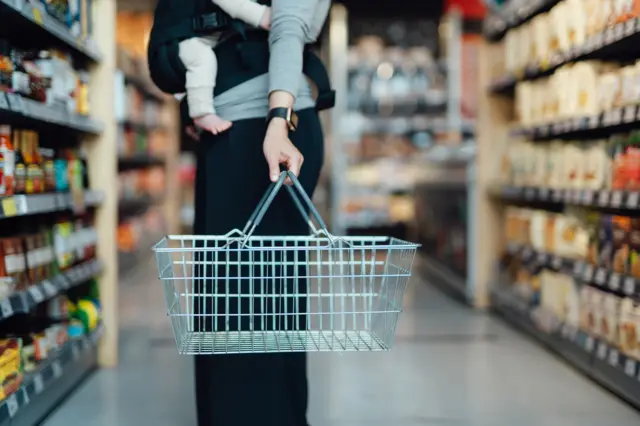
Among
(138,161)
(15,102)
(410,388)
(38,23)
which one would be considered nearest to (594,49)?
(410,388)

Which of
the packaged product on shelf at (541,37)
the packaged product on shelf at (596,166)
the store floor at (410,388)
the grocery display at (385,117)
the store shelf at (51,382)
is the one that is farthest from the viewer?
the grocery display at (385,117)

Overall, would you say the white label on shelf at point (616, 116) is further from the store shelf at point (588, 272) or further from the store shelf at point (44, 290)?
the store shelf at point (44, 290)

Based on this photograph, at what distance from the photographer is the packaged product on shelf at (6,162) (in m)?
2.37

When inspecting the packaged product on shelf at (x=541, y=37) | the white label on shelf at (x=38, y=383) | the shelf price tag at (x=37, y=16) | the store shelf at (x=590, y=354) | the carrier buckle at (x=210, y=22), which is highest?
the packaged product on shelf at (x=541, y=37)

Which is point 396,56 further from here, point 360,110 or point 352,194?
point 352,194

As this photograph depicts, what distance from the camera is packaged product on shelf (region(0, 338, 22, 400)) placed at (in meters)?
2.31

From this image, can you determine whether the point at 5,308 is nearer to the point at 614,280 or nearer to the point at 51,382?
the point at 51,382

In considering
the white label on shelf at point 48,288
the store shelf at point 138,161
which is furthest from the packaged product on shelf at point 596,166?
the store shelf at point 138,161

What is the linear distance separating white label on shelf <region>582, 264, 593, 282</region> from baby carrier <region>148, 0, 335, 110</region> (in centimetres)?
170

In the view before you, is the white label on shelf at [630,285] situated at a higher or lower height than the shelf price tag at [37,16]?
lower

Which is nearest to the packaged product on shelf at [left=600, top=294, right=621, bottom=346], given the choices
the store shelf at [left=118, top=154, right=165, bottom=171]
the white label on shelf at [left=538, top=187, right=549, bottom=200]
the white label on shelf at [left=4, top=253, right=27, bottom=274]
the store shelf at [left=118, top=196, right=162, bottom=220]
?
the white label on shelf at [left=538, top=187, right=549, bottom=200]

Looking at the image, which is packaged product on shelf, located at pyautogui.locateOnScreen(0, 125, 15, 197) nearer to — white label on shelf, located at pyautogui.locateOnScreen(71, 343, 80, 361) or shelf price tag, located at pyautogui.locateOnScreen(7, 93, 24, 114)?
shelf price tag, located at pyautogui.locateOnScreen(7, 93, 24, 114)

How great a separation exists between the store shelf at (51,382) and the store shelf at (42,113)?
80 cm

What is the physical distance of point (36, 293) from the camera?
2613 mm
